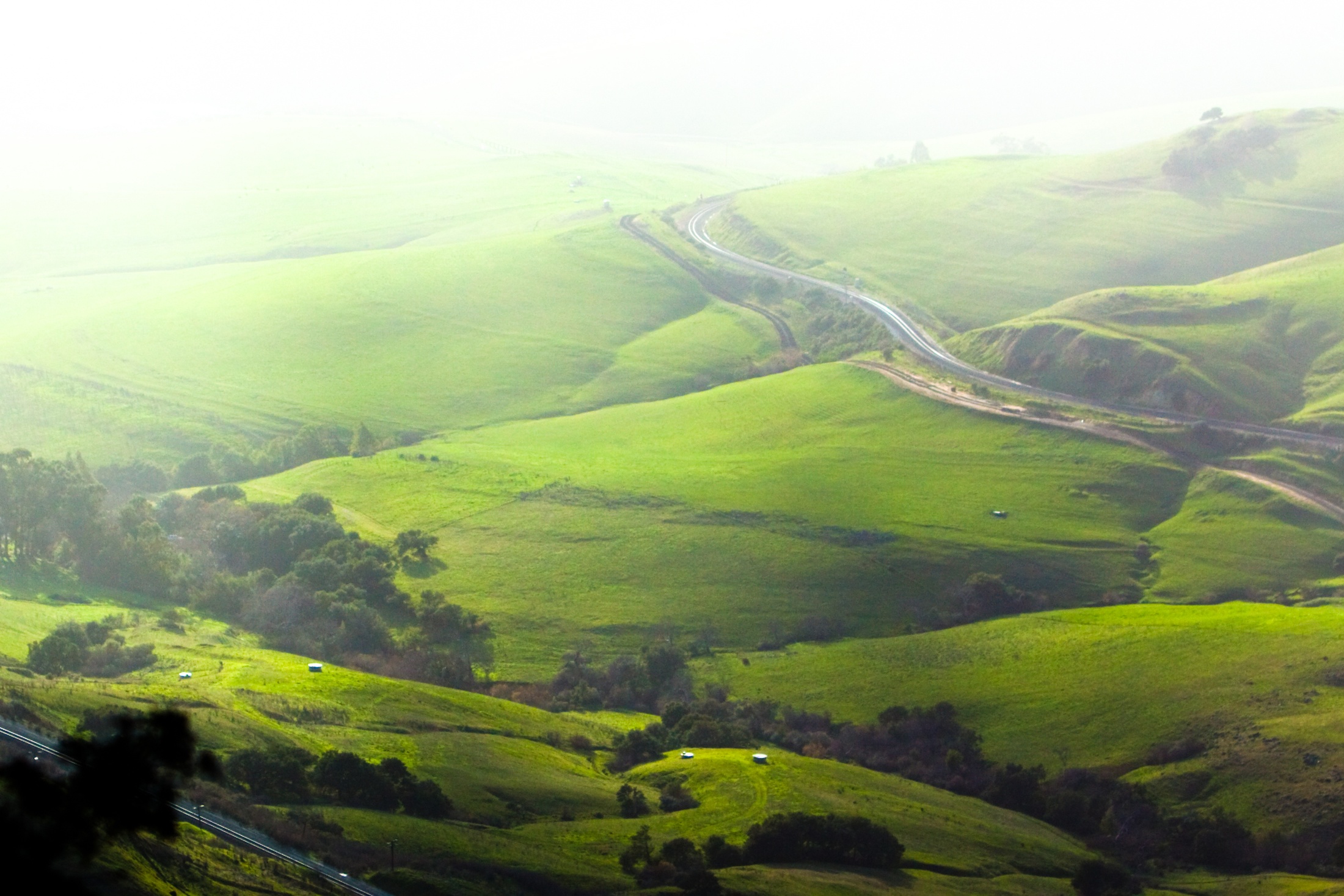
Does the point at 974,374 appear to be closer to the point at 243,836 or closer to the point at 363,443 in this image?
the point at 363,443

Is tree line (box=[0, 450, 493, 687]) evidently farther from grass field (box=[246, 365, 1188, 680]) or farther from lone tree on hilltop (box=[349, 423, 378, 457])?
lone tree on hilltop (box=[349, 423, 378, 457])

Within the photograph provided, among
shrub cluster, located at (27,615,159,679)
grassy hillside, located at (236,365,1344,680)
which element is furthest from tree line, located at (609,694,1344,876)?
shrub cluster, located at (27,615,159,679)

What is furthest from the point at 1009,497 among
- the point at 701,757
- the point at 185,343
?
the point at 185,343

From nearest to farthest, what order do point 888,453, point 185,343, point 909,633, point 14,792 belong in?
point 14,792, point 909,633, point 888,453, point 185,343

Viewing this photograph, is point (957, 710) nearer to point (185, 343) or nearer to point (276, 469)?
point (276, 469)

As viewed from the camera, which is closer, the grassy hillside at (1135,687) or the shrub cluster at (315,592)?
the grassy hillside at (1135,687)

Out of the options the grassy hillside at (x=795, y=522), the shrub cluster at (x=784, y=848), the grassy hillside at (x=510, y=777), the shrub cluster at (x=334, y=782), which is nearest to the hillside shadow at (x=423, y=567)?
the grassy hillside at (x=795, y=522)

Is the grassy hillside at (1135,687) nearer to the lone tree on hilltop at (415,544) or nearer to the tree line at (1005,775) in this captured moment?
the tree line at (1005,775)
